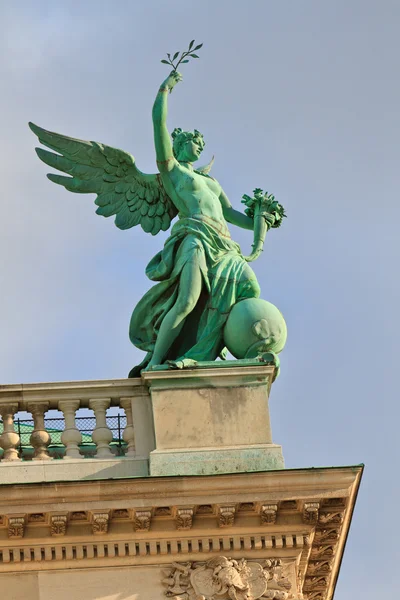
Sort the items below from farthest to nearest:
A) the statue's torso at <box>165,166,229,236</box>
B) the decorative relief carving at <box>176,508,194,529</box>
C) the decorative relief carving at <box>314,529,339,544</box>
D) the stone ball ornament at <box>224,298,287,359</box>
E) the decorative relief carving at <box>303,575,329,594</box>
Result: the statue's torso at <box>165,166,229,236</box>, the decorative relief carving at <box>303,575,329,594</box>, the stone ball ornament at <box>224,298,287,359</box>, the decorative relief carving at <box>314,529,339,544</box>, the decorative relief carving at <box>176,508,194,529</box>

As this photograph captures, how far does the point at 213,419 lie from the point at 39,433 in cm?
174

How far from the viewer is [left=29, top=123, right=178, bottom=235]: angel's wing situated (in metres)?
23.0

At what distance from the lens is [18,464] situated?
20484 millimetres

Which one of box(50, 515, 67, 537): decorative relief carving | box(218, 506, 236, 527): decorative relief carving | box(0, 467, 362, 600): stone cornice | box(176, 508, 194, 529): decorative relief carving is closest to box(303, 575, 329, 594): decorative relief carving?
box(0, 467, 362, 600): stone cornice

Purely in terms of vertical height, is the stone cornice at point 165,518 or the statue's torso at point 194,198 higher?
the statue's torso at point 194,198

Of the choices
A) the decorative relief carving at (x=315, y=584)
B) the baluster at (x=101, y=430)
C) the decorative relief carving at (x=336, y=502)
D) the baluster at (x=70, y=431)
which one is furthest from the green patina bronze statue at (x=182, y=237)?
the decorative relief carving at (x=315, y=584)

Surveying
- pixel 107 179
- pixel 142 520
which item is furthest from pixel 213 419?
pixel 107 179

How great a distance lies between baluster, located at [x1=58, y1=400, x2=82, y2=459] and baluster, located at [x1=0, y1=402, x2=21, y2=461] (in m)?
0.47

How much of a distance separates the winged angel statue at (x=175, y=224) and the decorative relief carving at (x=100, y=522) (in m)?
1.96

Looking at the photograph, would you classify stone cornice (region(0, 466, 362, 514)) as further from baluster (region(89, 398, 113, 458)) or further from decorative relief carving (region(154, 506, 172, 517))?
baluster (region(89, 398, 113, 458))

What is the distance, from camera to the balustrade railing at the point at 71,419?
20.7 m

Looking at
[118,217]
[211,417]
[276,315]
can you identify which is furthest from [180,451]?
[118,217]

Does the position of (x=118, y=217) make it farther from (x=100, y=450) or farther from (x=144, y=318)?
(x=100, y=450)

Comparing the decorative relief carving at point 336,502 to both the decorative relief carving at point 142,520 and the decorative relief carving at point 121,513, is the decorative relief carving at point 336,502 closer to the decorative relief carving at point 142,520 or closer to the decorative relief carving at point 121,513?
the decorative relief carving at point 142,520
